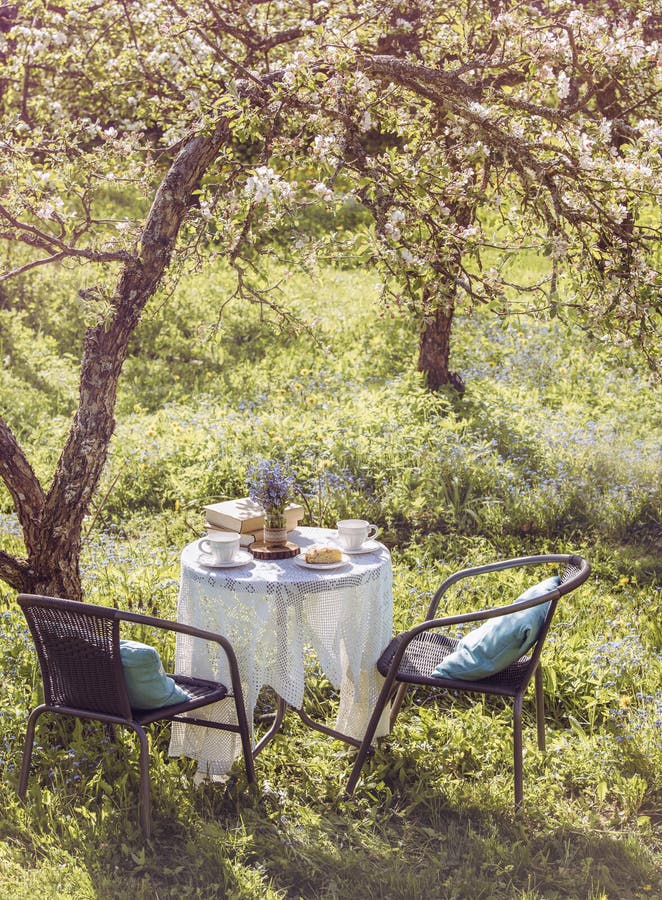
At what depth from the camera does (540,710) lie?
3873mm

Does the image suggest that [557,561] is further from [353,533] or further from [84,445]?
[84,445]

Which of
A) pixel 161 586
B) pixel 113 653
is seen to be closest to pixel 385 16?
pixel 161 586

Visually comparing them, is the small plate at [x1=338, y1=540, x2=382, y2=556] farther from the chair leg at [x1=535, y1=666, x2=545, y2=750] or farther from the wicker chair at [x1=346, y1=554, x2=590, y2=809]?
the chair leg at [x1=535, y1=666, x2=545, y2=750]

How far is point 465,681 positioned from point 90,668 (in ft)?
4.61

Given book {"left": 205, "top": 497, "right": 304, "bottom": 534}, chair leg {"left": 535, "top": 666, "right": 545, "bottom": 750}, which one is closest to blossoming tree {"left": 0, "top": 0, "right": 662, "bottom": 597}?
book {"left": 205, "top": 497, "right": 304, "bottom": 534}

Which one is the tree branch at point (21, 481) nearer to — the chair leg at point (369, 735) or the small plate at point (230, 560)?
the small plate at point (230, 560)

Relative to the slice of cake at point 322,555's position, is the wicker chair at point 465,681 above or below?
below

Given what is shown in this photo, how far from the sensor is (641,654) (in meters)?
4.34

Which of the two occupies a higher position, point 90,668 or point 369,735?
point 90,668

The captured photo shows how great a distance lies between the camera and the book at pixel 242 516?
402 cm

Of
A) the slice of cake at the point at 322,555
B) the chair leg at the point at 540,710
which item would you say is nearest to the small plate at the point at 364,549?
the slice of cake at the point at 322,555

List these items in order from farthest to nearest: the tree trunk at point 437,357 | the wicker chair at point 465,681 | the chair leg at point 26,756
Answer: the tree trunk at point 437,357 < the chair leg at point 26,756 < the wicker chair at point 465,681

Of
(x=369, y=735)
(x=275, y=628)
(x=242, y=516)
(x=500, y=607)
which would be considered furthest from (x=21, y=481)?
(x=500, y=607)

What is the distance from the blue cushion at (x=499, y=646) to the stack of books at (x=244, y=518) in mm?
959
